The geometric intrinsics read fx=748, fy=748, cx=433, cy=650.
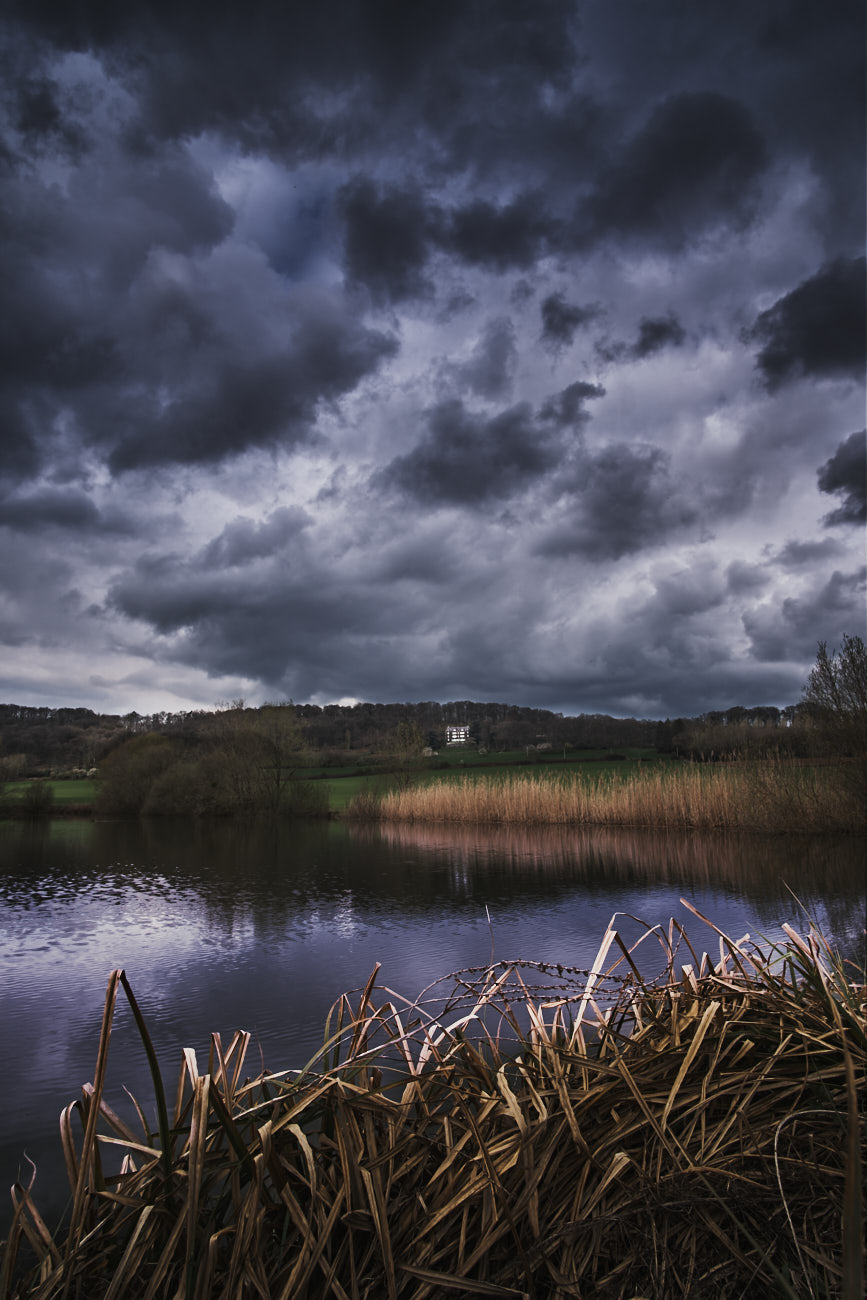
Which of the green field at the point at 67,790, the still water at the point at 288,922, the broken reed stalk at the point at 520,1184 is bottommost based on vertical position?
the still water at the point at 288,922

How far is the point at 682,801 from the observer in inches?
813

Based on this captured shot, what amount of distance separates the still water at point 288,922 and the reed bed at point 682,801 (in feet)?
3.27

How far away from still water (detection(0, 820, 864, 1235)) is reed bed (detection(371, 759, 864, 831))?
3.27 ft

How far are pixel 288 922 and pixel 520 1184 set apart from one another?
9044mm

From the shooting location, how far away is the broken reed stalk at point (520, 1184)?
1140mm

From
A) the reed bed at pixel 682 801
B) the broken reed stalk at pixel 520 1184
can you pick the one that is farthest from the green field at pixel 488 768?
→ the broken reed stalk at pixel 520 1184

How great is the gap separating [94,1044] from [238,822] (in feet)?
90.9

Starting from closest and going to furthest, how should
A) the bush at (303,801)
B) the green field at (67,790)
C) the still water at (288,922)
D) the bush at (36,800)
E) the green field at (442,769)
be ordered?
the still water at (288,922) < the bush at (303,801) < the bush at (36,800) < the green field at (67,790) < the green field at (442,769)

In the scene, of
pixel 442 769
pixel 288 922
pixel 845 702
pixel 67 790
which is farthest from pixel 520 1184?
pixel 67 790

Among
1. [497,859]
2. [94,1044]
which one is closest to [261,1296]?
[94,1044]

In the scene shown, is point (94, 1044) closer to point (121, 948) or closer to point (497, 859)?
point (121, 948)

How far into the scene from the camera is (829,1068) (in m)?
1.34

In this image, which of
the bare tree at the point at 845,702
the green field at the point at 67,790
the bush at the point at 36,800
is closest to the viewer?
the bare tree at the point at 845,702

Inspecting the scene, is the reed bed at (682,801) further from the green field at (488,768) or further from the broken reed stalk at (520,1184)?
the broken reed stalk at (520,1184)
